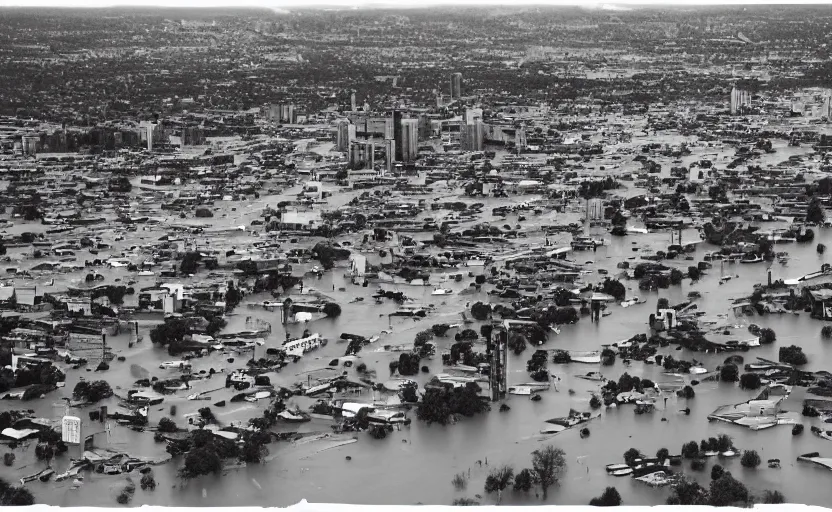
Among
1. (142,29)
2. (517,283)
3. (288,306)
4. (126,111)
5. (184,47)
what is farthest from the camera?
(142,29)

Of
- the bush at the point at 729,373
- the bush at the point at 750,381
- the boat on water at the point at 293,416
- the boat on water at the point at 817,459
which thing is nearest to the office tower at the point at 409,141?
the bush at the point at 729,373

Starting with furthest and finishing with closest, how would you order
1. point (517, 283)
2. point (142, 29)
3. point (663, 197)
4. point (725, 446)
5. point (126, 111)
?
point (142, 29) → point (126, 111) → point (663, 197) → point (517, 283) → point (725, 446)

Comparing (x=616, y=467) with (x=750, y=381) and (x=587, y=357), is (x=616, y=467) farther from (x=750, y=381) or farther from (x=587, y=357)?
(x=587, y=357)

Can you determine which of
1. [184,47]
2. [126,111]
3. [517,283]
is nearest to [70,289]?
[517,283]

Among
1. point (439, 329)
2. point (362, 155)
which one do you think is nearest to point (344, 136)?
point (362, 155)

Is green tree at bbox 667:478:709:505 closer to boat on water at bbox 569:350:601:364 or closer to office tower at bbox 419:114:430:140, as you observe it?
boat on water at bbox 569:350:601:364

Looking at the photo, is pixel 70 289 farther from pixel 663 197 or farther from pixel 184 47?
pixel 184 47

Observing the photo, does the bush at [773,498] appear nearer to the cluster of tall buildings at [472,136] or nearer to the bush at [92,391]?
the bush at [92,391]
